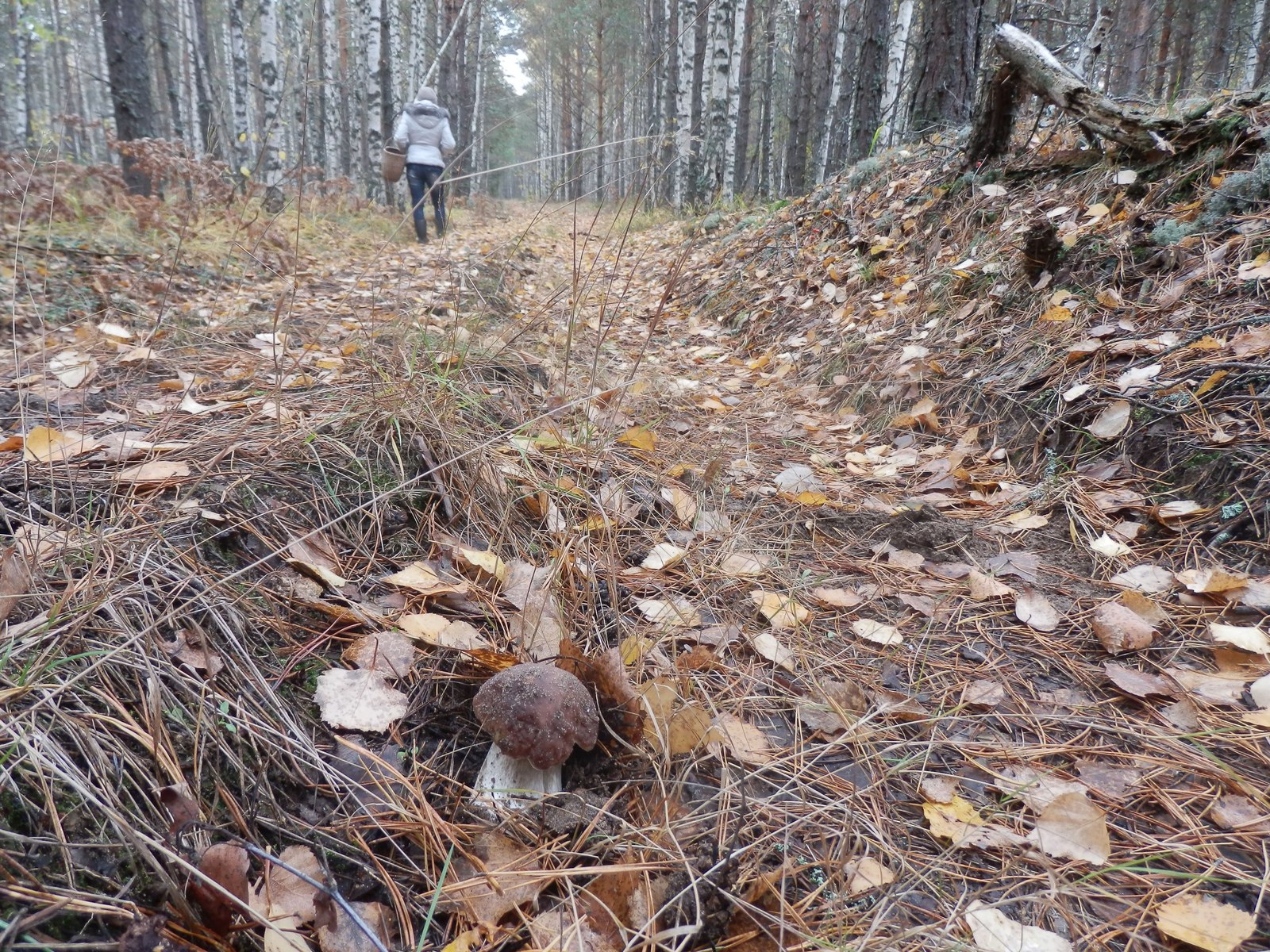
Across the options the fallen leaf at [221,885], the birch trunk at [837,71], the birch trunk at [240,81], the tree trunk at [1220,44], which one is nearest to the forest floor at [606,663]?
the fallen leaf at [221,885]

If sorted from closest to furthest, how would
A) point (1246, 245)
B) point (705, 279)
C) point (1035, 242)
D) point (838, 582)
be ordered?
1. point (838, 582)
2. point (1246, 245)
3. point (1035, 242)
4. point (705, 279)

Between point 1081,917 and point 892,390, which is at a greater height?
point 892,390

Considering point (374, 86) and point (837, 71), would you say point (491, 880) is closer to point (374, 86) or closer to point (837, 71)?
point (374, 86)

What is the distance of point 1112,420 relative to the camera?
221 centimetres

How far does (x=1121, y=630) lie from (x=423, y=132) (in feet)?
29.9

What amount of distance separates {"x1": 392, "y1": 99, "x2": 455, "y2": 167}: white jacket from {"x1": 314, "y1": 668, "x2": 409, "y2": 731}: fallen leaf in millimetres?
8370

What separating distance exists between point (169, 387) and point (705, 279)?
458 cm

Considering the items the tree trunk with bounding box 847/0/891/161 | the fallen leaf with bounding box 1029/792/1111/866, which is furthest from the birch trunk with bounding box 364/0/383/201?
the fallen leaf with bounding box 1029/792/1111/866

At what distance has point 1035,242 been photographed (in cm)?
302

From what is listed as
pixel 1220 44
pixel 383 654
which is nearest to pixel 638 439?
pixel 383 654

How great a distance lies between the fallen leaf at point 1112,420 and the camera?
2.19m

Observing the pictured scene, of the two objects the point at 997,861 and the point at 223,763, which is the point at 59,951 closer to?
the point at 223,763

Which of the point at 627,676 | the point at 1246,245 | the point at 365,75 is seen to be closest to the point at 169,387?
the point at 627,676

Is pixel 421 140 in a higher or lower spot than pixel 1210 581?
higher
